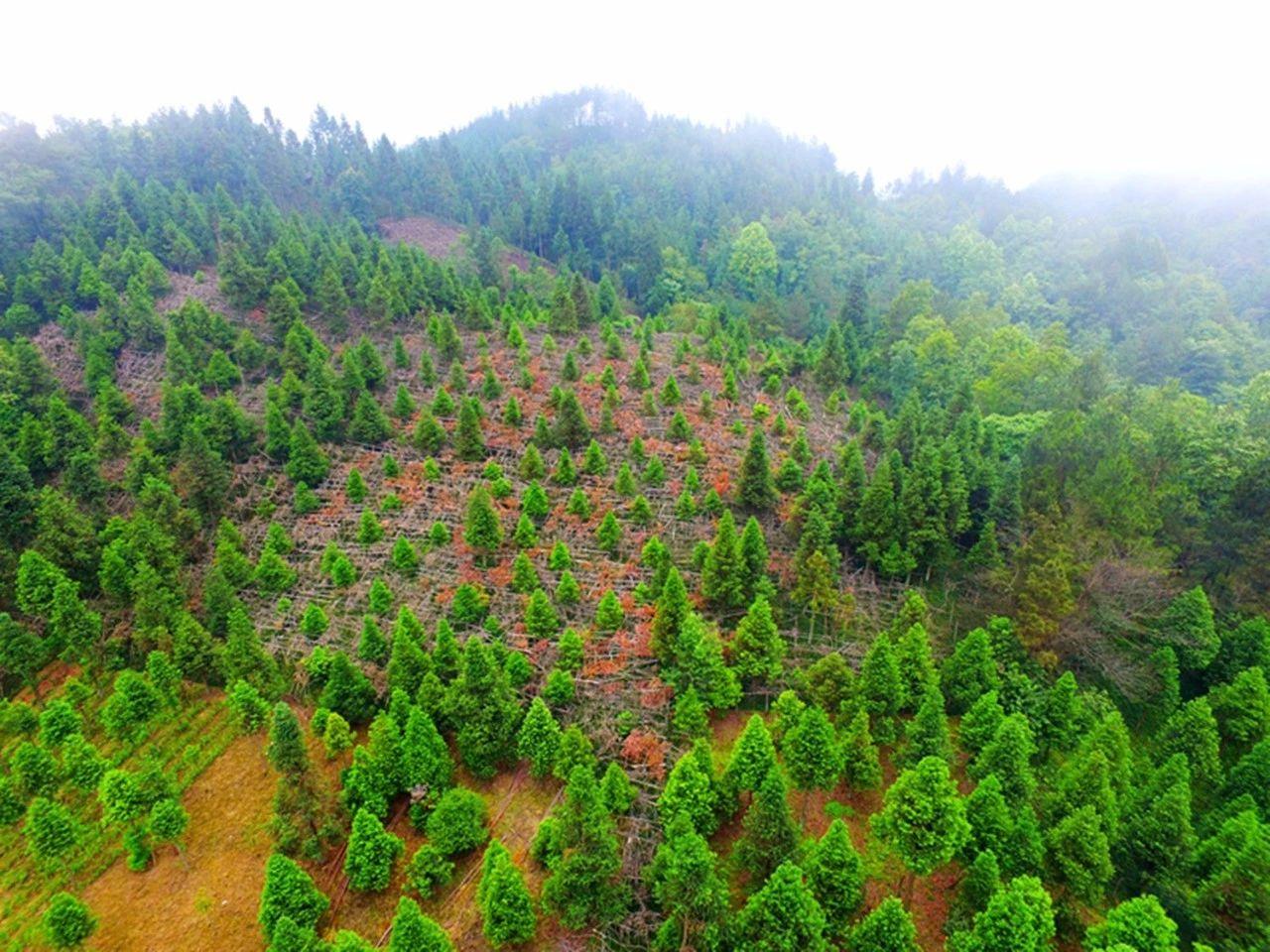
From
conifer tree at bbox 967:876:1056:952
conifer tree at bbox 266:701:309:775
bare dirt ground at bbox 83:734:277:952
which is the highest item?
conifer tree at bbox 266:701:309:775

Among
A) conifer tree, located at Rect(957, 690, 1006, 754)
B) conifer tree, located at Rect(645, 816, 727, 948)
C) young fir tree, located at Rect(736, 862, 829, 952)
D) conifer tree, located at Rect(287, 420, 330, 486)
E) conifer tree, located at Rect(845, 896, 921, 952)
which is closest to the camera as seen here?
young fir tree, located at Rect(736, 862, 829, 952)

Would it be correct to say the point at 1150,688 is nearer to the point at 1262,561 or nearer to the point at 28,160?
the point at 1262,561

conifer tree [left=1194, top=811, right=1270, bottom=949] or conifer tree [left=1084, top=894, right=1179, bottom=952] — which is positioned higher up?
conifer tree [left=1084, top=894, right=1179, bottom=952]

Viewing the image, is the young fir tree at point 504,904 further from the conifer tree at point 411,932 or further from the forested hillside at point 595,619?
the conifer tree at point 411,932

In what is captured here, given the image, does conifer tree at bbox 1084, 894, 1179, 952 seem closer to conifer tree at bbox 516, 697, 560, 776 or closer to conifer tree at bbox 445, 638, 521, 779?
conifer tree at bbox 516, 697, 560, 776

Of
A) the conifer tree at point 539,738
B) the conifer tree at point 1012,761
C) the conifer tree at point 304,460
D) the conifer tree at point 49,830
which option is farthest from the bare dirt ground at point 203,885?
the conifer tree at point 1012,761

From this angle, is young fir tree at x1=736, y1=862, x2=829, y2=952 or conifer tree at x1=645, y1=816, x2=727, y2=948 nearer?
young fir tree at x1=736, y1=862, x2=829, y2=952

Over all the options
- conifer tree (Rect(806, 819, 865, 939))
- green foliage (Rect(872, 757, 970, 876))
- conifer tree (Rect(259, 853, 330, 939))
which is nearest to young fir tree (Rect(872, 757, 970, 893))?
green foliage (Rect(872, 757, 970, 876))

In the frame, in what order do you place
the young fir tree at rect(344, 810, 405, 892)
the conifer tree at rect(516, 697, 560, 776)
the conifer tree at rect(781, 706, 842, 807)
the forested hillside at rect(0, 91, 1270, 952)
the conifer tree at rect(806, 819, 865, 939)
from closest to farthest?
the conifer tree at rect(806, 819, 865, 939)
the forested hillside at rect(0, 91, 1270, 952)
the young fir tree at rect(344, 810, 405, 892)
the conifer tree at rect(781, 706, 842, 807)
the conifer tree at rect(516, 697, 560, 776)
